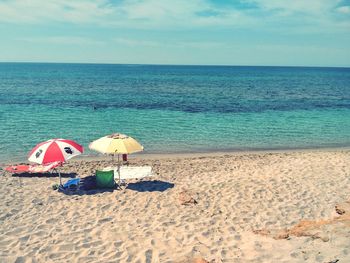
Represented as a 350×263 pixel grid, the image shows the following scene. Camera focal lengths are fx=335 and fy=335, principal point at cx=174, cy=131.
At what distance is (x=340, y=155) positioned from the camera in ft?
58.2

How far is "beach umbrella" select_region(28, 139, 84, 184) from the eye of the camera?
37.5 feet

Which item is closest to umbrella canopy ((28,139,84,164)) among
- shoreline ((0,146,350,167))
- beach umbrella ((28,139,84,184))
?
beach umbrella ((28,139,84,184))

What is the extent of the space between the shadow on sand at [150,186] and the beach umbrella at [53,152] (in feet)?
8.04

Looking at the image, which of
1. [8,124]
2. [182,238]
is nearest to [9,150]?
[8,124]

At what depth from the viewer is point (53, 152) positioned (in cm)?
1155

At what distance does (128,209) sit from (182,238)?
256 cm

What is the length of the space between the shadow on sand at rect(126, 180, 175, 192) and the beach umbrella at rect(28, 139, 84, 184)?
2451 millimetres

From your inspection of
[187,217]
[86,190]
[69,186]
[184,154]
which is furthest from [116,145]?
[184,154]

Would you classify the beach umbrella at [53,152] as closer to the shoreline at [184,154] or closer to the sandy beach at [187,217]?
the sandy beach at [187,217]

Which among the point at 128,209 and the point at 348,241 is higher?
the point at 348,241

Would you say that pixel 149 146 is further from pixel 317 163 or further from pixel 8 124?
pixel 8 124

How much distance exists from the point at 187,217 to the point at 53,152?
5201 mm

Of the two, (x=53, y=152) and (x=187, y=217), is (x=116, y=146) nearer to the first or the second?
(x=53, y=152)

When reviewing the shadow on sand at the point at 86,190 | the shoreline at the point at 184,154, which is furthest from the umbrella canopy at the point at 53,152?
the shoreline at the point at 184,154
